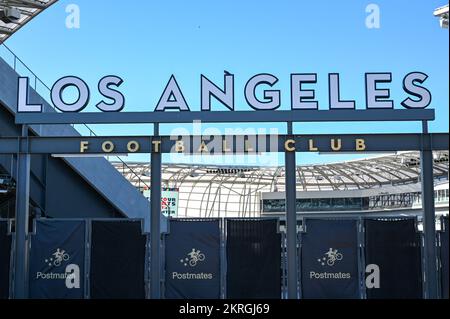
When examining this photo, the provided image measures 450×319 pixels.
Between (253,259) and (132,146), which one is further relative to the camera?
(132,146)

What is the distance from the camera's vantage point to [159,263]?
1648 cm

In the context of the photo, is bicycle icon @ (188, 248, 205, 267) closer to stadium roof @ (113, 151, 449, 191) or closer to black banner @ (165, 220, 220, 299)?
black banner @ (165, 220, 220, 299)

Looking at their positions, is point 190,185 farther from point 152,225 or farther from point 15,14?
point 152,225

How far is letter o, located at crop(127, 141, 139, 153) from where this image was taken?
1698 cm

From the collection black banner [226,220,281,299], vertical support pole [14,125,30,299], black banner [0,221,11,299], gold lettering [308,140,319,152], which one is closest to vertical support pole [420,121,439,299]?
gold lettering [308,140,319,152]

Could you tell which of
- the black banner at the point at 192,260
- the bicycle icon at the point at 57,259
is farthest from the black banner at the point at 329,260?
the bicycle icon at the point at 57,259

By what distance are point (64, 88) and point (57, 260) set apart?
5249 millimetres

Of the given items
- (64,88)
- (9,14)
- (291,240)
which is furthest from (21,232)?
(9,14)

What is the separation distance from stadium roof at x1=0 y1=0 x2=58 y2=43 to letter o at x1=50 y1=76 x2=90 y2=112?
12458mm

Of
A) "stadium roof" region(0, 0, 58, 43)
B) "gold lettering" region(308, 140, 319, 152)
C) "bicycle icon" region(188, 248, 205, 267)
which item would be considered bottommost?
"bicycle icon" region(188, 248, 205, 267)

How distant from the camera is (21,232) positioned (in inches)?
653

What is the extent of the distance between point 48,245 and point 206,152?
5.50m

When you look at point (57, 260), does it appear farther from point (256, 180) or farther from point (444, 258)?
point (256, 180)

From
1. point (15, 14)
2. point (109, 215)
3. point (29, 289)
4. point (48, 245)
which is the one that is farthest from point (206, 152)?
point (15, 14)
